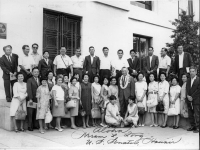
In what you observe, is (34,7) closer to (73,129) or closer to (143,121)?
(73,129)

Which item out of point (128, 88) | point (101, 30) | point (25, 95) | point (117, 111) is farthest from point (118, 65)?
point (25, 95)

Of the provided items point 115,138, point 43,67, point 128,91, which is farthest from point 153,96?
point 43,67

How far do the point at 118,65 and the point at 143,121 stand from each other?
1.85 meters

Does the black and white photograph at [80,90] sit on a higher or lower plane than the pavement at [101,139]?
higher

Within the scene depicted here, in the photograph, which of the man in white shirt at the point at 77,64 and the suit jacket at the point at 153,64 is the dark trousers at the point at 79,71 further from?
the suit jacket at the point at 153,64

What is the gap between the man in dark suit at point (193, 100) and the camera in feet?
19.3

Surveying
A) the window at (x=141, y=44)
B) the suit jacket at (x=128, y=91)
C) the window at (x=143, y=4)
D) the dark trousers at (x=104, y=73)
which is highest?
the window at (x=143, y=4)

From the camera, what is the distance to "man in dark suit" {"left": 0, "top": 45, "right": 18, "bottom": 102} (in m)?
6.21

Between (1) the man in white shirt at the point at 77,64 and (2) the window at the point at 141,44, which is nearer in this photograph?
(1) the man in white shirt at the point at 77,64

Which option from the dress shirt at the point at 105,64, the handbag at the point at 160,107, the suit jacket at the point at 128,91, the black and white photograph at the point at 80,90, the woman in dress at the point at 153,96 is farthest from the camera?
the dress shirt at the point at 105,64

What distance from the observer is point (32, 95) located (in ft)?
19.6

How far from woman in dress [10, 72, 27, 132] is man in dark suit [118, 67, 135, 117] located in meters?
2.65

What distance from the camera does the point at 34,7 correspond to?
24.8ft

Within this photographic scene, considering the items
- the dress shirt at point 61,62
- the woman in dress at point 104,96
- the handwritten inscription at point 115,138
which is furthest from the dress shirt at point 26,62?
the handwritten inscription at point 115,138
